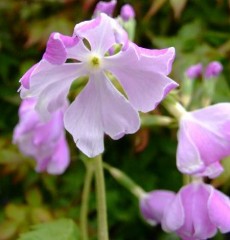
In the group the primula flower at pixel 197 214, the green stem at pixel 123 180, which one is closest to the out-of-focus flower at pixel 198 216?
the primula flower at pixel 197 214

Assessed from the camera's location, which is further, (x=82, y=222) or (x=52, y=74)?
(x=82, y=222)

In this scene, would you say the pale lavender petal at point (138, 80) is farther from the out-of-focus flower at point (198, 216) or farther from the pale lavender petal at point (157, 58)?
the out-of-focus flower at point (198, 216)

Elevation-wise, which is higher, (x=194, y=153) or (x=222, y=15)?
(x=194, y=153)

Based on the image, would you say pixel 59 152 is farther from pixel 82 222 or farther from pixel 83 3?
pixel 83 3

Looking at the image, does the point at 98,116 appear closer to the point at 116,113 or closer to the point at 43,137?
the point at 116,113

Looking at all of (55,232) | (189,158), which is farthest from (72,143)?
(189,158)

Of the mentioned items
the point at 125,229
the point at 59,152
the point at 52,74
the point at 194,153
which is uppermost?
the point at 52,74

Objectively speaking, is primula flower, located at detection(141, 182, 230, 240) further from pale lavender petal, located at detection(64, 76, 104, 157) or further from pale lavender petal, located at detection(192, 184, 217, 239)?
pale lavender petal, located at detection(64, 76, 104, 157)

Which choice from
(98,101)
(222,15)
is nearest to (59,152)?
(98,101)
